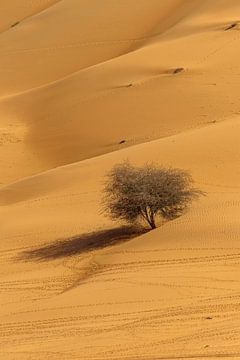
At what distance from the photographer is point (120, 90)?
27203 mm

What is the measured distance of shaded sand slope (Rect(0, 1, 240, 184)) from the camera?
24.0 metres

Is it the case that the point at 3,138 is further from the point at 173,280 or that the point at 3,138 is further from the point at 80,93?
the point at 173,280

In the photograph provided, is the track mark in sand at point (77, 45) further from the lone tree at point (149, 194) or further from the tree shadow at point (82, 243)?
the lone tree at point (149, 194)

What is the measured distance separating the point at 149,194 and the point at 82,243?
1.39 m

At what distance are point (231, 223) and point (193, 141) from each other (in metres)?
6.32

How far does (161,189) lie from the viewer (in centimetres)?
1413

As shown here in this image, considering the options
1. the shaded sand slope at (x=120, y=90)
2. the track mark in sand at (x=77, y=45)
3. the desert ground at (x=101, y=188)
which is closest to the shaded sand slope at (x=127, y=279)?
the desert ground at (x=101, y=188)

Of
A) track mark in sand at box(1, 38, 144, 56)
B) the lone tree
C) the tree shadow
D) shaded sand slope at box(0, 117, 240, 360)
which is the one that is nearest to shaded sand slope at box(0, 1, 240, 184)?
track mark in sand at box(1, 38, 144, 56)

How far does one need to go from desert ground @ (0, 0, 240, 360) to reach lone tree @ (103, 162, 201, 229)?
31cm

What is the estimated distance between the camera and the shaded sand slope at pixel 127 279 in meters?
9.37

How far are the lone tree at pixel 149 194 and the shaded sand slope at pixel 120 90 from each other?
27.1 feet

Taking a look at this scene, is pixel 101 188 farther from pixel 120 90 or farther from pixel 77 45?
pixel 77 45

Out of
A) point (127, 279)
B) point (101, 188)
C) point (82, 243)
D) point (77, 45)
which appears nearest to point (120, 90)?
point (101, 188)

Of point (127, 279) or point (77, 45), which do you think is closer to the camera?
point (127, 279)
